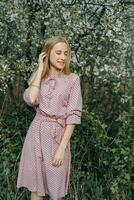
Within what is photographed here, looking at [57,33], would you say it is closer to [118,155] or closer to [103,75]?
[103,75]

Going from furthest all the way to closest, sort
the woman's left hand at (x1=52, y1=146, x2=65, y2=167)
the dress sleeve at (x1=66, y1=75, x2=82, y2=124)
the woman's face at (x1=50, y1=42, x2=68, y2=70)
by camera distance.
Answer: the woman's face at (x1=50, y1=42, x2=68, y2=70) → the dress sleeve at (x1=66, y1=75, x2=82, y2=124) → the woman's left hand at (x1=52, y1=146, x2=65, y2=167)

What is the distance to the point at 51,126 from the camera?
4789 mm

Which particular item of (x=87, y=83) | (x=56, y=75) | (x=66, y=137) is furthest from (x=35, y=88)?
(x=87, y=83)

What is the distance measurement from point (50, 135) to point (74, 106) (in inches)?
11.9

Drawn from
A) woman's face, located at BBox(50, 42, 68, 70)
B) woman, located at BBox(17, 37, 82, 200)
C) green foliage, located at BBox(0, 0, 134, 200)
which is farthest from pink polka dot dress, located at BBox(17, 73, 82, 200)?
green foliage, located at BBox(0, 0, 134, 200)

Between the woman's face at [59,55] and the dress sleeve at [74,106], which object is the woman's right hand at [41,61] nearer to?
the woman's face at [59,55]

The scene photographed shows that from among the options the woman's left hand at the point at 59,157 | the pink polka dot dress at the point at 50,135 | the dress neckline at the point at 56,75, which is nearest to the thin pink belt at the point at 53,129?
the pink polka dot dress at the point at 50,135

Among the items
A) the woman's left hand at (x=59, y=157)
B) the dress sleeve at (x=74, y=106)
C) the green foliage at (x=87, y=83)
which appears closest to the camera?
the woman's left hand at (x=59, y=157)

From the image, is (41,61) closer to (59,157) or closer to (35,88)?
(35,88)

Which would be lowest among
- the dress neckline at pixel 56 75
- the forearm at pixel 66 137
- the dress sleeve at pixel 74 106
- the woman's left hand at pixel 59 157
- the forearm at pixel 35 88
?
the woman's left hand at pixel 59 157

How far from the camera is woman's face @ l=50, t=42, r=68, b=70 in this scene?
4.88m

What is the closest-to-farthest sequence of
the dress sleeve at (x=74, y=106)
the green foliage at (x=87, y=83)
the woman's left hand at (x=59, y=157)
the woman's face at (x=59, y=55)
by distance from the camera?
the woman's left hand at (x=59, y=157)
the dress sleeve at (x=74, y=106)
the woman's face at (x=59, y=55)
the green foliage at (x=87, y=83)

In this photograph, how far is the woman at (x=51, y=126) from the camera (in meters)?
4.74

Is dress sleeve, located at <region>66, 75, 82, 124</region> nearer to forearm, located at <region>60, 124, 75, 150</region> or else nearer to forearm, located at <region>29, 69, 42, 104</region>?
forearm, located at <region>60, 124, 75, 150</region>
